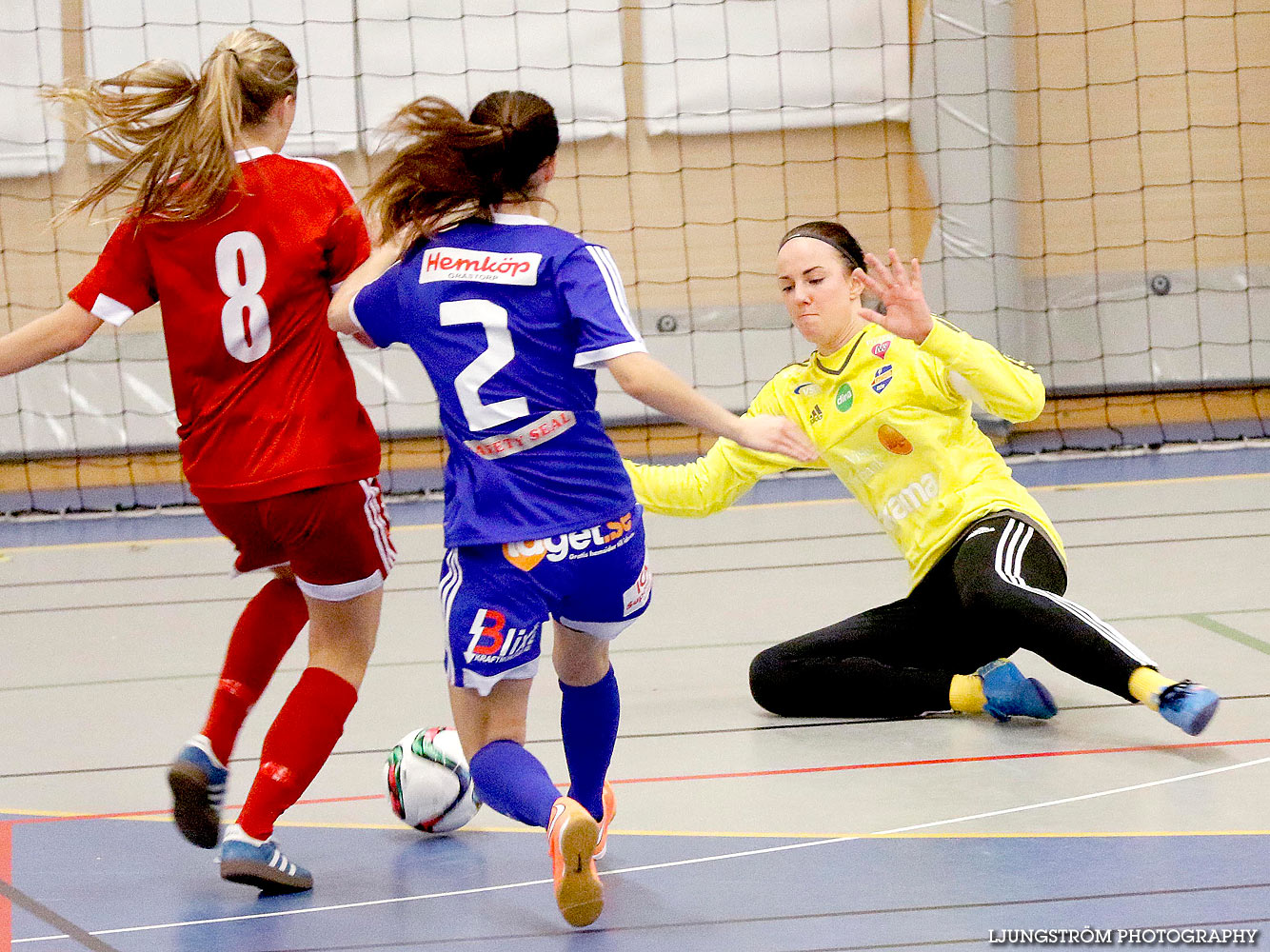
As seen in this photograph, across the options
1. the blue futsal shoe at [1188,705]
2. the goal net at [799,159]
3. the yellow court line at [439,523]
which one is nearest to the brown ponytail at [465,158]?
the blue futsal shoe at [1188,705]

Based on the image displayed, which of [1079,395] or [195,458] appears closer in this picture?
[195,458]

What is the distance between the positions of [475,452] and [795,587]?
235 centimetres

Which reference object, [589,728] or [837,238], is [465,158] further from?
[837,238]

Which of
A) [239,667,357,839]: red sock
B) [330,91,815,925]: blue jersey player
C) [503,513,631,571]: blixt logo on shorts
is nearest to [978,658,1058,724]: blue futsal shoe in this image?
[330,91,815,925]: blue jersey player

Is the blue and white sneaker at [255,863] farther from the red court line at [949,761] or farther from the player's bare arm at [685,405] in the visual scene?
the player's bare arm at [685,405]

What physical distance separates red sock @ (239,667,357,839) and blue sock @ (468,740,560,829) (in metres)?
0.31

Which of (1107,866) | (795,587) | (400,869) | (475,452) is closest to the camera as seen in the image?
(475,452)

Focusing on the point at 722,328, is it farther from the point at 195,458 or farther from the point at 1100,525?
the point at 195,458

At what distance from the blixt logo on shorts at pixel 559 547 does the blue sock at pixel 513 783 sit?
1.00 feet

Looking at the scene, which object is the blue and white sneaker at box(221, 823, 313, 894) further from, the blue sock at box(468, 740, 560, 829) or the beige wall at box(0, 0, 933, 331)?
the beige wall at box(0, 0, 933, 331)

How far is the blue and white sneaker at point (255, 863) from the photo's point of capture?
7.62 feet

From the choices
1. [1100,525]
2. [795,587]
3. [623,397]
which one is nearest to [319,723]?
[795,587]

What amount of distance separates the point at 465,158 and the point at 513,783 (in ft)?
3.03

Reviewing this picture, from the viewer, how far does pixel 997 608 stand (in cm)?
291
